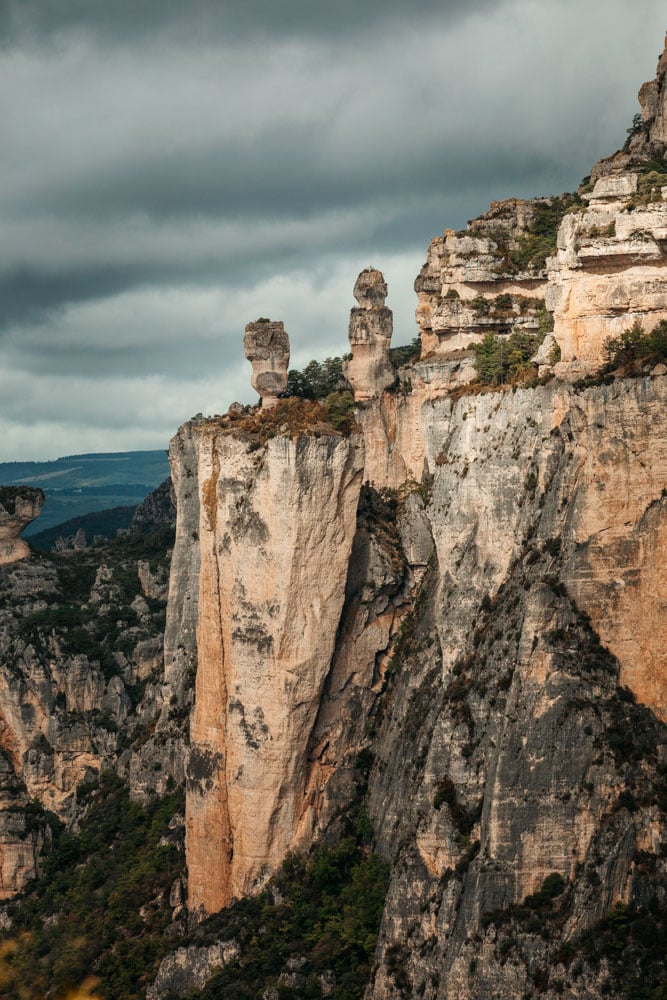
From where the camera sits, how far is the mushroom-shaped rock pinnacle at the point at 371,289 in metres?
77.8

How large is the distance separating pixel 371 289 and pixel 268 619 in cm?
2012

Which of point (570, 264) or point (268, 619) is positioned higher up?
point (570, 264)

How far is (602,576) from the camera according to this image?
165 ft

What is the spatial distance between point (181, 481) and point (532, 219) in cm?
2468

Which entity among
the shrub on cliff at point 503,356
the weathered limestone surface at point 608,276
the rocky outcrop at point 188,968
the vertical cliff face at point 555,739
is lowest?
the rocky outcrop at point 188,968

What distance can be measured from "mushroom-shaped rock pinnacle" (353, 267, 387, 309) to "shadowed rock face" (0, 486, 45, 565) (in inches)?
1381

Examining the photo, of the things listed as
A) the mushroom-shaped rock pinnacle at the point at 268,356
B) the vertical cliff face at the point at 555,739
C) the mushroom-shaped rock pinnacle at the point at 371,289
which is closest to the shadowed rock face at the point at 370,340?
the mushroom-shaped rock pinnacle at the point at 371,289

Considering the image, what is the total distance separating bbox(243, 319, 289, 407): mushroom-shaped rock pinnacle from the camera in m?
72.2

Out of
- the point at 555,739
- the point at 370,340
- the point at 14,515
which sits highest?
the point at 370,340

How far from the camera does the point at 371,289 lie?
255 ft

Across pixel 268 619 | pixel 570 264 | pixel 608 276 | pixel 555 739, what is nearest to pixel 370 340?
pixel 268 619

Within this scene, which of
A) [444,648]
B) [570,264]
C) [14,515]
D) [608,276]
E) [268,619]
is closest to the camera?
[608,276]

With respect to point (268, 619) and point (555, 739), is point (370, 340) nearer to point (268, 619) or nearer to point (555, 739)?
point (268, 619)

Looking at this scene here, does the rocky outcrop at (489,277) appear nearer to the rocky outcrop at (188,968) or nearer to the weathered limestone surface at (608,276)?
the weathered limestone surface at (608,276)
